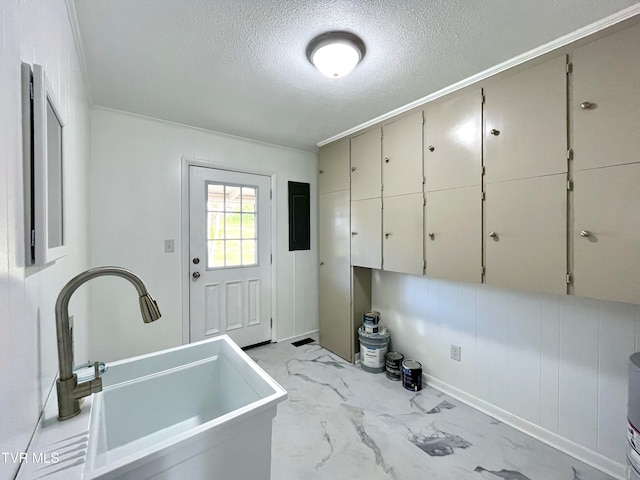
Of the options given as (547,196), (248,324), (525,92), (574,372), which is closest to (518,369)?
(574,372)

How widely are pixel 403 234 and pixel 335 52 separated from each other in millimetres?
1366

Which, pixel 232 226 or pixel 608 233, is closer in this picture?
pixel 608 233

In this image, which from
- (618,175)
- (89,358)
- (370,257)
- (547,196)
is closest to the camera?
(618,175)

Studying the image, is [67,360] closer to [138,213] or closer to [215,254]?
[138,213]

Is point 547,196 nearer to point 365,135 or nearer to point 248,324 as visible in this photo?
point 365,135

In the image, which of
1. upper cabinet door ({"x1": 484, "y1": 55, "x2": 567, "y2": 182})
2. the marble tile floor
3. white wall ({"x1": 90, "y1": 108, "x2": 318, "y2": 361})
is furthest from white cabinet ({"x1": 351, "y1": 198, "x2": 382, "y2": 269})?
white wall ({"x1": 90, "y1": 108, "x2": 318, "y2": 361})

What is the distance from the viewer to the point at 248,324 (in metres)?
3.03

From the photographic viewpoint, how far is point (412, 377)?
7.56 feet

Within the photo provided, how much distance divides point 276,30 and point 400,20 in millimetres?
590

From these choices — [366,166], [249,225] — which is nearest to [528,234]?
[366,166]

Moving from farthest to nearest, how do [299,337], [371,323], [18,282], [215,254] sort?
[299,337] < [215,254] < [371,323] < [18,282]

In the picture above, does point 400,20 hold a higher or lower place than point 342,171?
higher

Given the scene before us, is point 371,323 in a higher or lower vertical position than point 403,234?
lower

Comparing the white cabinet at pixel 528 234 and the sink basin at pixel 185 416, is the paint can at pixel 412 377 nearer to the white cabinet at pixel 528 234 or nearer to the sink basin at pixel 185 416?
the white cabinet at pixel 528 234
